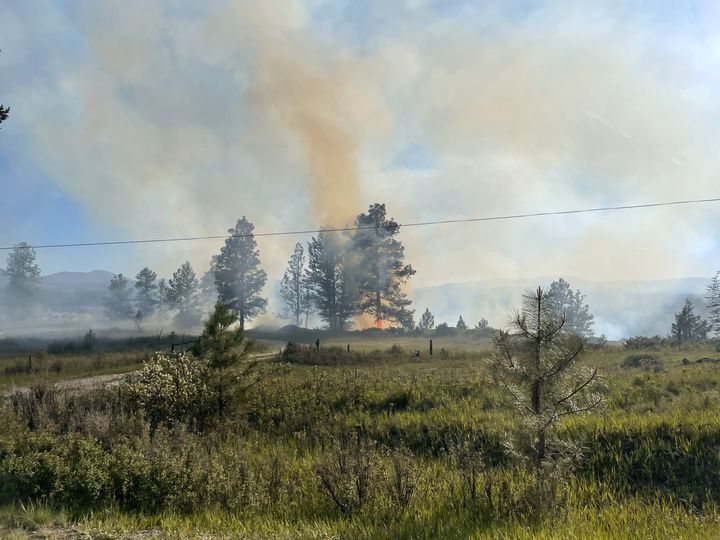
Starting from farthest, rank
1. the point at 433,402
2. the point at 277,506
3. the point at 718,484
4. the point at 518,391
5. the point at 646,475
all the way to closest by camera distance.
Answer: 1. the point at 433,402
2. the point at 646,475
3. the point at 718,484
4. the point at 277,506
5. the point at 518,391

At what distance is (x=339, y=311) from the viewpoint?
242 feet

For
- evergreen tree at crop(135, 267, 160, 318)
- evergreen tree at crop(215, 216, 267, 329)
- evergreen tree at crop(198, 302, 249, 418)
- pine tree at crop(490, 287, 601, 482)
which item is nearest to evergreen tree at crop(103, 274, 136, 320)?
evergreen tree at crop(135, 267, 160, 318)

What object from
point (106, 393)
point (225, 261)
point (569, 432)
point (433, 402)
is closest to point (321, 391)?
point (433, 402)

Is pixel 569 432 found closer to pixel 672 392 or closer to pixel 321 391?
pixel 672 392

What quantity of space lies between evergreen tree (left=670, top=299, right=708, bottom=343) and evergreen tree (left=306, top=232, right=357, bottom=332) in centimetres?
4010

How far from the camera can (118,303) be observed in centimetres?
9906

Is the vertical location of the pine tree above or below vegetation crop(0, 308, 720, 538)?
above

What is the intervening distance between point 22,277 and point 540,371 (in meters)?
109

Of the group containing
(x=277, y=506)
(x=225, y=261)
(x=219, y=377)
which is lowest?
(x=277, y=506)

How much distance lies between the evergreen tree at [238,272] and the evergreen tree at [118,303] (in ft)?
119

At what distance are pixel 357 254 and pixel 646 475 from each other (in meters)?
65.1

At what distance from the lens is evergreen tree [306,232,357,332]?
2876 inches

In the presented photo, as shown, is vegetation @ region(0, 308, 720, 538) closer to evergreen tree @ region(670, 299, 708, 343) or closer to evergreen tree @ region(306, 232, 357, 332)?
evergreen tree @ region(670, 299, 708, 343)

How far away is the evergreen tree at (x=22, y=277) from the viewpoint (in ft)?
295
